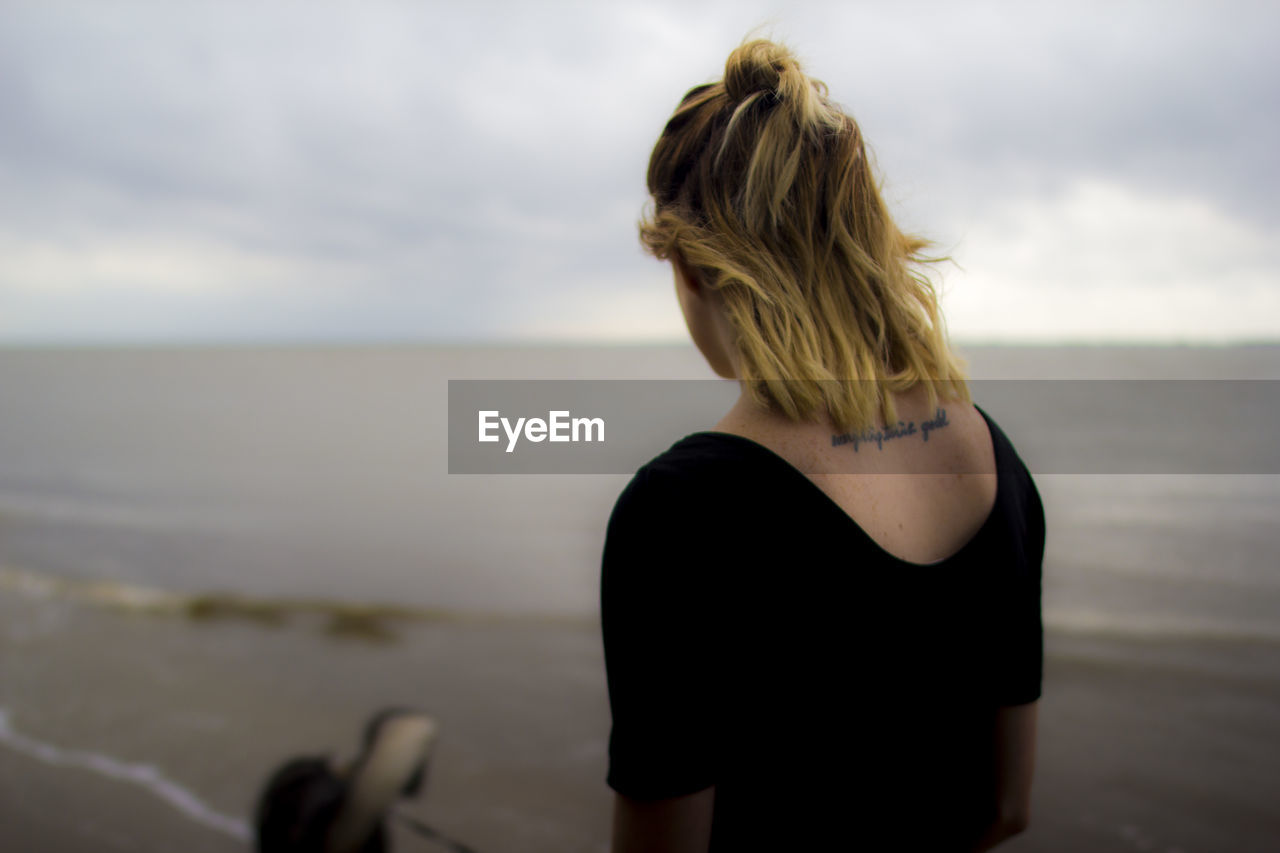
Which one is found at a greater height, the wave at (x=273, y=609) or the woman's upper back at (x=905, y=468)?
the woman's upper back at (x=905, y=468)

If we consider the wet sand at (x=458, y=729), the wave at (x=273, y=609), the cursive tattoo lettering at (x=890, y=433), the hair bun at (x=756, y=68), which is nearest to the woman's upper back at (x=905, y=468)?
the cursive tattoo lettering at (x=890, y=433)

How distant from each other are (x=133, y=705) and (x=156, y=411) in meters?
27.5

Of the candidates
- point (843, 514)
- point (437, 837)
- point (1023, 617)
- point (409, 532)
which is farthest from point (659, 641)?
point (409, 532)

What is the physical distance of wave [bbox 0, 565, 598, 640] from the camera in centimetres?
741

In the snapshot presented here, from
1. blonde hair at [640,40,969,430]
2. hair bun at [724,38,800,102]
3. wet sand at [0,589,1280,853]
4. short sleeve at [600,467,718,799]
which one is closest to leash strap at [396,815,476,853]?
wet sand at [0,589,1280,853]

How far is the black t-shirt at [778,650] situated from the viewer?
0.96 m

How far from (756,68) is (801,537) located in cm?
75

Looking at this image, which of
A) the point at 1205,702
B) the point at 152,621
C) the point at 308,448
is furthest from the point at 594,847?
the point at 308,448

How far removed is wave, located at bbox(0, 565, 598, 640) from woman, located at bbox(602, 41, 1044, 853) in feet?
21.5

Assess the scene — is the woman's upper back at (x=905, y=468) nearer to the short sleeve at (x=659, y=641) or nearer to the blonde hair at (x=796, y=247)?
the blonde hair at (x=796, y=247)

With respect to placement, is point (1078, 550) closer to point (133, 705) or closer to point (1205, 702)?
point (1205, 702)

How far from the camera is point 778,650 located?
102 centimetres

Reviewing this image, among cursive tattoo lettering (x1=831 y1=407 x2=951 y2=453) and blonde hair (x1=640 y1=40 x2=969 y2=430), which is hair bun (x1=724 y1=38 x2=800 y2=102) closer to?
blonde hair (x1=640 y1=40 x2=969 y2=430)

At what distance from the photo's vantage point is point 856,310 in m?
1.17
